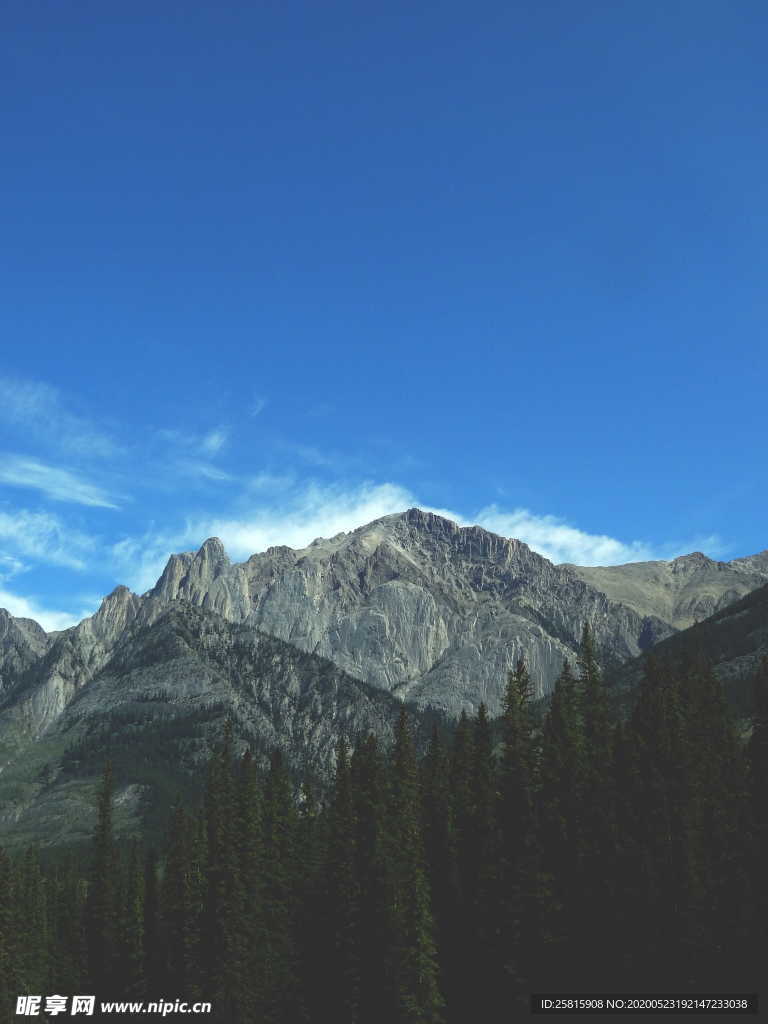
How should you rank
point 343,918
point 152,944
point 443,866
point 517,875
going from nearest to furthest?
point 517,875 → point 343,918 → point 443,866 → point 152,944

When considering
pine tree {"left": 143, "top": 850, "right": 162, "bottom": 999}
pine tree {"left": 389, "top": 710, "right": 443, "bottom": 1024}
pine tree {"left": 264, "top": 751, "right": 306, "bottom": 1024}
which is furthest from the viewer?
pine tree {"left": 143, "top": 850, "right": 162, "bottom": 999}

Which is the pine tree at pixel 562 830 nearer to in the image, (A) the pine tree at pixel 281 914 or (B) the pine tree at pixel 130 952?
(A) the pine tree at pixel 281 914

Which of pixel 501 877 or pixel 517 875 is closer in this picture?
pixel 517 875

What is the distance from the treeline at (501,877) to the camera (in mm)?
59281

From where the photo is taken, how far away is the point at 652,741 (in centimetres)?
6725

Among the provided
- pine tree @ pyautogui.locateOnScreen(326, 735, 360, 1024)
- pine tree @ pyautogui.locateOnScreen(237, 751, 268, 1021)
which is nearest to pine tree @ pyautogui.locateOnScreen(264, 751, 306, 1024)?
pine tree @ pyautogui.locateOnScreen(237, 751, 268, 1021)

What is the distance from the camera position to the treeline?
59.3m

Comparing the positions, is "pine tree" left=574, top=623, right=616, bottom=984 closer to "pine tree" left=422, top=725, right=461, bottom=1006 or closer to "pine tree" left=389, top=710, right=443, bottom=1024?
"pine tree" left=389, top=710, right=443, bottom=1024

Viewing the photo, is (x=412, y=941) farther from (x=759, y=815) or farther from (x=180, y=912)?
(x=180, y=912)

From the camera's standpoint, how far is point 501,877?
206ft

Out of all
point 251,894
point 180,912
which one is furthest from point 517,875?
point 180,912

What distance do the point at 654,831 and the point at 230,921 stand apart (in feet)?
104

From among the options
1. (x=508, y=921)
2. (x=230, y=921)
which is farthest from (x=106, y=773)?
(x=508, y=921)

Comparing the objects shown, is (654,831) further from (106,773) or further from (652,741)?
(106,773)
